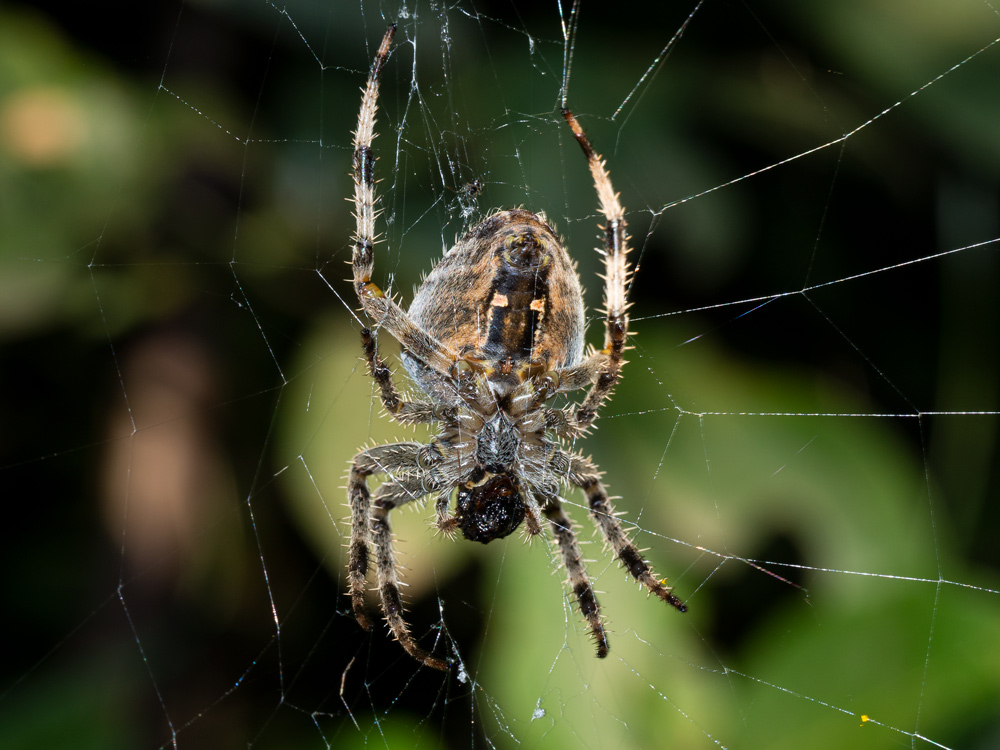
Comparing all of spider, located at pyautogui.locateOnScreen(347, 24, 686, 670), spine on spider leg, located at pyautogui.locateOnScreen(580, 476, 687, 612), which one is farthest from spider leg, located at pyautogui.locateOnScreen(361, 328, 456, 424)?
spine on spider leg, located at pyautogui.locateOnScreen(580, 476, 687, 612)

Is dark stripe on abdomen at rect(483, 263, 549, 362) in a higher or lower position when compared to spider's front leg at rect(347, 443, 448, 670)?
higher

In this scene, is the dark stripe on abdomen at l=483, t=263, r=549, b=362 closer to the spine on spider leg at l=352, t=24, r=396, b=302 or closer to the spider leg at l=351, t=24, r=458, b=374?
the spider leg at l=351, t=24, r=458, b=374

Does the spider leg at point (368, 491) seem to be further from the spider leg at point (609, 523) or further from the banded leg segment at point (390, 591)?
the spider leg at point (609, 523)

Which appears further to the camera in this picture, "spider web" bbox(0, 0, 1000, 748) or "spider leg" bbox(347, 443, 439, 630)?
"spider web" bbox(0, 0, 1000, 748)

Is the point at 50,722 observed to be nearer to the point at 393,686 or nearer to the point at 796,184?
the point at 393,686

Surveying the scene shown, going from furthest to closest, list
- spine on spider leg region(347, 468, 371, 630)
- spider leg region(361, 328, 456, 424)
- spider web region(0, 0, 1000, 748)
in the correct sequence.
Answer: spider web region(0, 0, 1000, 748) → spine on spider leg region(347, 468, 371, 630) → spider leg region(361, 328, 456, 424)

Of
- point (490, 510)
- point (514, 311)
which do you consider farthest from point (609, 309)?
point (490, 510)

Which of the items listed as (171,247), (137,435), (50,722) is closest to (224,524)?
(137,435)

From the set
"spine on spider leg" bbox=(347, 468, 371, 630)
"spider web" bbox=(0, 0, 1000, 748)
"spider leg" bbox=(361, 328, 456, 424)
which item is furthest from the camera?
"spider web" bbox=(0, 0, 1000, 748)

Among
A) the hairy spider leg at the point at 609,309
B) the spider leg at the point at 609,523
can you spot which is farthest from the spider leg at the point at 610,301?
the spider leg at the point at 609,523
